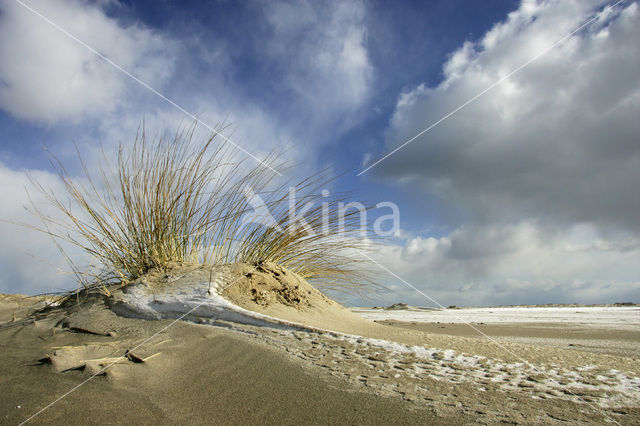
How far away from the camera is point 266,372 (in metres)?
1.58

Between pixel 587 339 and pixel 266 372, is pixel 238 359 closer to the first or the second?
pixel 266 372

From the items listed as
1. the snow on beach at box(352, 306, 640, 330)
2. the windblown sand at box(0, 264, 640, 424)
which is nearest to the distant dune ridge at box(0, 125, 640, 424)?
the windblown sand at box(0, 264, 640, 424)

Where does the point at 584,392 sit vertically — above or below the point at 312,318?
below

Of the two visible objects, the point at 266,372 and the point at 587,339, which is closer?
the point at 266,372

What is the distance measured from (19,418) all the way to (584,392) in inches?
80.4

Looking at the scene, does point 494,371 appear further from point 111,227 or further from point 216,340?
point 111,227

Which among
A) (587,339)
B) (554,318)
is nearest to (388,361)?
(587,339)

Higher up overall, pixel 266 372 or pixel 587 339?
pixel 587 339

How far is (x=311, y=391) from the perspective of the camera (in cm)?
141

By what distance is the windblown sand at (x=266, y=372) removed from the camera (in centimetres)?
126

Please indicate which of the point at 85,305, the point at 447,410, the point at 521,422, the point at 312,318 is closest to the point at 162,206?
the point at 85,305

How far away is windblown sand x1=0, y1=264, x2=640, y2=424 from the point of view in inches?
49.6

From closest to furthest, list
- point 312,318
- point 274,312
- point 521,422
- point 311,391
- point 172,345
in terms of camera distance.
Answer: point 521,422 < point 311,391 < point 172,345 < point 274,312 < point 312,318

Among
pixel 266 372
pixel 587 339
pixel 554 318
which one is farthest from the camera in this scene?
pixel 554 318
